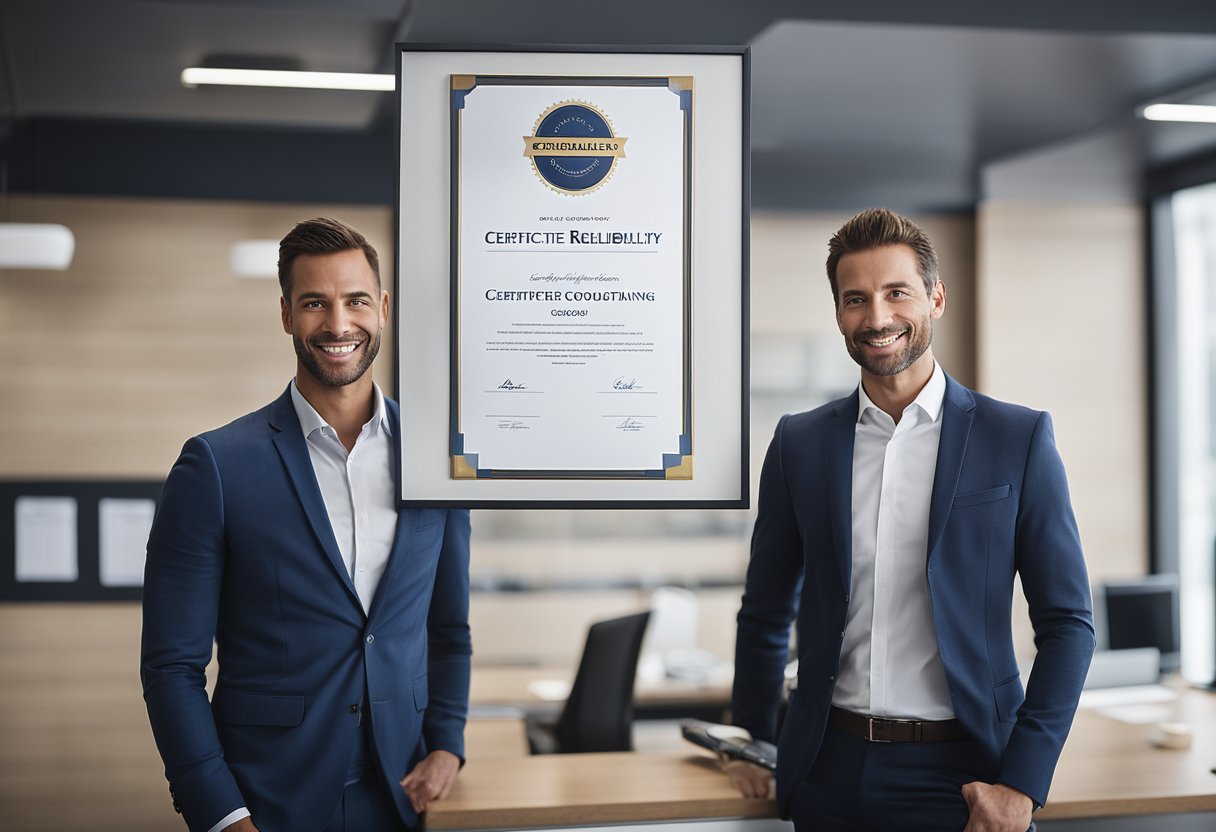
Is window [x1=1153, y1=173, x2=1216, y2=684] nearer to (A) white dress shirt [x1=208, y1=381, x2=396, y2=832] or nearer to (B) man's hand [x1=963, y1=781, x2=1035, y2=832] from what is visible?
(B) man's hand [x1=963, y1=781, x2=1035, y2=832]

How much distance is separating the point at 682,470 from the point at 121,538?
12.3 ft

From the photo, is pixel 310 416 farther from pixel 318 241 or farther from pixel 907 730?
pixel 907 730

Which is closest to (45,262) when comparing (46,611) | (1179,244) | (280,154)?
(280,154)

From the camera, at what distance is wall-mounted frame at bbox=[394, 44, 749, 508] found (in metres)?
1.87

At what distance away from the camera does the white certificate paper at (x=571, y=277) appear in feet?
6.15

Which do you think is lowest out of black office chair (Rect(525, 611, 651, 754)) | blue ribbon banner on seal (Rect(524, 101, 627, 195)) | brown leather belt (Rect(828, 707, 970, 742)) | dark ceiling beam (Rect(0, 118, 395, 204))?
black office chair (Rect(525, 611, 651, 754))

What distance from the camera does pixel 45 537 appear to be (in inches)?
187

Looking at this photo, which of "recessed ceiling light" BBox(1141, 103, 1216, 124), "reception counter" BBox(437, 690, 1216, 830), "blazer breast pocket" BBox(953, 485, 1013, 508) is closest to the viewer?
"blazer breast pocket" BBox(953, 485, 1013, 508)

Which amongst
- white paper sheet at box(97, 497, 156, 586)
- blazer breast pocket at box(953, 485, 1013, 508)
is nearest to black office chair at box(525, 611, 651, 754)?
blazer breast pocket at box(953, 485, 1013, 508)

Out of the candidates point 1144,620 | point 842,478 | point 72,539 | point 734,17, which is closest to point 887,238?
point 842,478

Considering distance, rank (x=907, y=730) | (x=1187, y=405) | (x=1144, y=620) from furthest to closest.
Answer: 1. (x=1187, y=405)
2. (x=1144, y=620)
3. (x=907, y=730)

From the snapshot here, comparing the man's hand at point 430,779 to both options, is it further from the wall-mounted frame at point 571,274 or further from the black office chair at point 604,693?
the black office chair at point 604,693

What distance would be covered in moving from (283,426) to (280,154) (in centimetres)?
348

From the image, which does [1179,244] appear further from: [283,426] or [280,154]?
[283,426]
